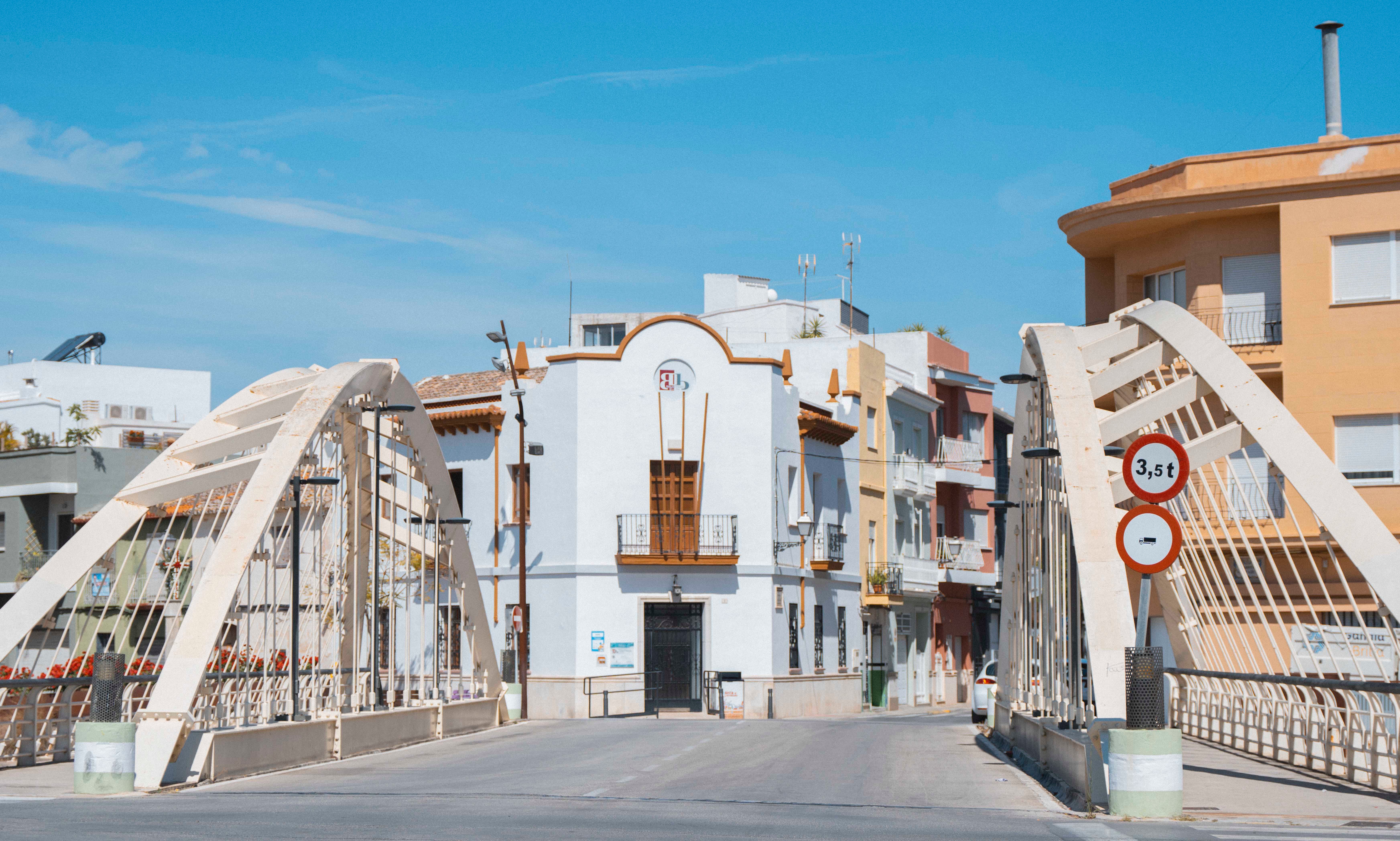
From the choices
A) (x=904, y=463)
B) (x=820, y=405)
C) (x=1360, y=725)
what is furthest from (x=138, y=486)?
(x=904, y=463)

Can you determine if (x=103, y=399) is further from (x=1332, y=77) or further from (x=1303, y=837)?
(x=1303, y=837)

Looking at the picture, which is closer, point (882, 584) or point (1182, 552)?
point (1182, 552)

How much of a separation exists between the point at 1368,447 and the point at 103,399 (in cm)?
5301

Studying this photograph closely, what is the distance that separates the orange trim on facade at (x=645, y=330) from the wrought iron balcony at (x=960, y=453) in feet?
51.5

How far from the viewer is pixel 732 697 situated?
40.5 meters

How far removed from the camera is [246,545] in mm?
18500

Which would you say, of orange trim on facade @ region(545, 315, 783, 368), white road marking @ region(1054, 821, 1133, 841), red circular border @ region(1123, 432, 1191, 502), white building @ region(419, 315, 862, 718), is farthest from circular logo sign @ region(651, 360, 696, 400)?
white road marking @ region(1054, 821, 1133, 841)

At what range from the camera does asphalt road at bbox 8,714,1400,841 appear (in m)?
12.1

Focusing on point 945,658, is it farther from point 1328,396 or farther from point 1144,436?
point 1144,436

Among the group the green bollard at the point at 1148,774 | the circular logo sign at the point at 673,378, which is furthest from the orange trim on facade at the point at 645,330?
the green bollard at the point at 1148,774

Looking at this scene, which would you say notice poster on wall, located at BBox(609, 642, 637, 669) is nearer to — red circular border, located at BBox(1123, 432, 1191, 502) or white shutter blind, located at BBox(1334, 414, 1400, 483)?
white shutter blind, located at BBox(1334, 414, 1400, 483)

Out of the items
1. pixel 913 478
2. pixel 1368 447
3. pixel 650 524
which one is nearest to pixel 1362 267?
pixel 1368 447

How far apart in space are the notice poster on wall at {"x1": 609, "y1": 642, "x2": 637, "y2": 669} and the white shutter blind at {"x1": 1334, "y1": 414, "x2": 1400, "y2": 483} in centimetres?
1823

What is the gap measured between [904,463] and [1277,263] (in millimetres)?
21667
